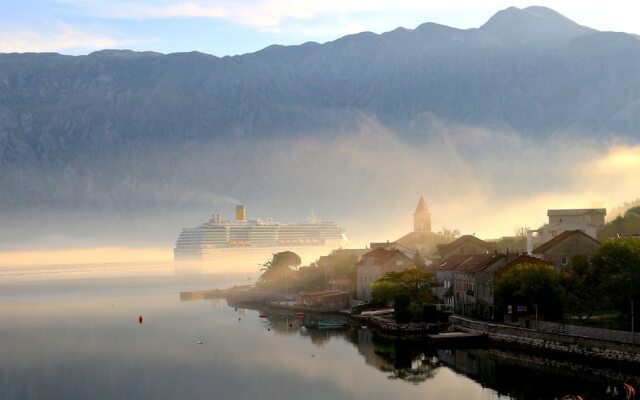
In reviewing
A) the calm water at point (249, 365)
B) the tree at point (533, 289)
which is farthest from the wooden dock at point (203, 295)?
the tree at point (533, 289)

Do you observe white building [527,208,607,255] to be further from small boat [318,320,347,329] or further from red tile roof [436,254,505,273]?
small boat [318,320,347,329]

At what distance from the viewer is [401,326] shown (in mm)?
66188

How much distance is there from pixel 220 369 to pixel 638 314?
23.1 meters

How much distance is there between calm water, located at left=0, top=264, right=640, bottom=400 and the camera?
4753cm

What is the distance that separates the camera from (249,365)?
57.8m

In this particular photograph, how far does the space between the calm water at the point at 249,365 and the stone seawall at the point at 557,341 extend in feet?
3.11

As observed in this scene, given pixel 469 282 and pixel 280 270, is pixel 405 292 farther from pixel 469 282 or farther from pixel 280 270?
pixel 280 270

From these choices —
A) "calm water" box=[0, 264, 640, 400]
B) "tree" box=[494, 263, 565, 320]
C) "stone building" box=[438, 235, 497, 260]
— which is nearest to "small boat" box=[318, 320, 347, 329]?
"calm water" box=[0, 264, 640, 400]

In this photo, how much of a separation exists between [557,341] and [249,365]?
703 inches

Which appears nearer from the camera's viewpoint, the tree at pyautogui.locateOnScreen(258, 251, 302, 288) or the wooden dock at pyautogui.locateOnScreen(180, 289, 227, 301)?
the wooden dock at pyautogui.locateOnScreen(180, 289, 227, 301)

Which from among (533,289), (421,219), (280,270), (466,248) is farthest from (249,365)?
(421,219)

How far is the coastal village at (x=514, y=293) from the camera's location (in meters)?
51.4

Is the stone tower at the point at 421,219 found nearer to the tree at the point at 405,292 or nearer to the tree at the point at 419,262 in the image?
the tree at the point at 419,262

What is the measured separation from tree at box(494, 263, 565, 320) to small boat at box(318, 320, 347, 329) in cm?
1640
